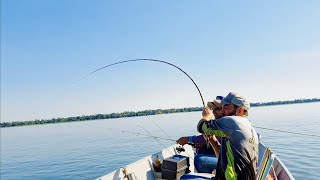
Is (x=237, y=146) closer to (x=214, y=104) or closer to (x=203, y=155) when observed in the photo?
(x=214, y=104)

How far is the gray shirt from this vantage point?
10.4 ft

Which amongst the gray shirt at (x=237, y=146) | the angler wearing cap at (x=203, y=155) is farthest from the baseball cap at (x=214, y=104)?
the gray shirt at (x=237, y=146)

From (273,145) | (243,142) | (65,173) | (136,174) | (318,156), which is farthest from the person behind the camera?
(273,145)

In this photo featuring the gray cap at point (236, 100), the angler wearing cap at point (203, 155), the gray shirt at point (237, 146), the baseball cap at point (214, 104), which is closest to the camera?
the gray shirt at point (237, 146)

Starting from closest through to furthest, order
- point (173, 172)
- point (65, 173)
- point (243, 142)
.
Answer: point (243, 142) → point (173, 172) → point (65, 173)

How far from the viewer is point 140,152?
21.6 metres

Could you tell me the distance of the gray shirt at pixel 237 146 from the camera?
3.17 meters

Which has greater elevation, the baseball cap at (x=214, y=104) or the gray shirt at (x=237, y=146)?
the baseball cap at (x=214, y=104)

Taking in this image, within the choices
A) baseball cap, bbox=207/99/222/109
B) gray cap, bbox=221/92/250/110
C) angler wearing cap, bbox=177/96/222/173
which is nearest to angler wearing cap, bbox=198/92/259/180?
gray cap, bbox=221/92/250/110

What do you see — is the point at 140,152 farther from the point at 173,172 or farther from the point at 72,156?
the point at 173,172

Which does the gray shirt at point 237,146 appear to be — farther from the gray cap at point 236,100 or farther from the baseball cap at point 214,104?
the baseball cap at point 214,104

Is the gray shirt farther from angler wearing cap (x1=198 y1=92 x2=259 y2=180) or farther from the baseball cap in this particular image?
the baseball cap

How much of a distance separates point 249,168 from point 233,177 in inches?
7.9

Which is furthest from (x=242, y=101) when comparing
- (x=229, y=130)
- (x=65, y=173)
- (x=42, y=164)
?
(x=42, y=164)
